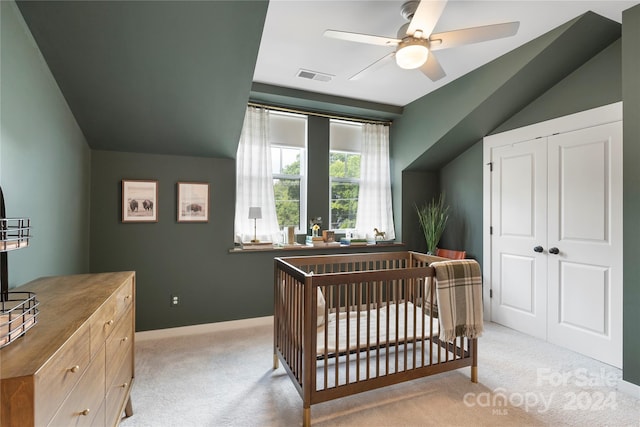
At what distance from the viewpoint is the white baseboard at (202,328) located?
3174 millimetres

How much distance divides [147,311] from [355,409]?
2.28m

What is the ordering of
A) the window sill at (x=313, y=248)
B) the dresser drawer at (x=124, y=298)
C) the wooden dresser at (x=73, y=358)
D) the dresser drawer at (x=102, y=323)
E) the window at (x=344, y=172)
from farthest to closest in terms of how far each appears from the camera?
the window at (x=344, y=172)
the window sill at (x=313, y=248)
the dresser drawer at (x=124, y=298)
the dresser drawer at (x=102, y=323)
the wooden dresser at (x=73, y=358)

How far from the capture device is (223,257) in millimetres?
3441

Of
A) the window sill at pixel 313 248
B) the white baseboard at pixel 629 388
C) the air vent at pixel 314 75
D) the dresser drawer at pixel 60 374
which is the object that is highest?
the air vent at pixel 314 75

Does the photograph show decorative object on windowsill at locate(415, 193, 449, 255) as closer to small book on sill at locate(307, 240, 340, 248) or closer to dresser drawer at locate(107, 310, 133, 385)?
small book on sill at locate(307, 240, 340, 248)

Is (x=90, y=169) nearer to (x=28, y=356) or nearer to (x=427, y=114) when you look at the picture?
(x=28, y=356)

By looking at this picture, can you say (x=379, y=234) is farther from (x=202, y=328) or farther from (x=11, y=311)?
(x=11, y=311)

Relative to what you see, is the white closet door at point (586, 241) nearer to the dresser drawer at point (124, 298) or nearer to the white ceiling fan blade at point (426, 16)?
the white ceiling fan blade at point (426, 16)

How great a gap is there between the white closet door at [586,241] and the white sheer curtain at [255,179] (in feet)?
9.61

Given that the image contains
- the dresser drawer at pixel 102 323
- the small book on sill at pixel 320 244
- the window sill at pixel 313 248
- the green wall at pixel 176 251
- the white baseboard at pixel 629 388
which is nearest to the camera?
the dresser drawer at pixel 102 323

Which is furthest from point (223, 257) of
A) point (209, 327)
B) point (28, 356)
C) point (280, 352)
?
point (28, 356)

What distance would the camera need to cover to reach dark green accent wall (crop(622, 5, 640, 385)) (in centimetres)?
219

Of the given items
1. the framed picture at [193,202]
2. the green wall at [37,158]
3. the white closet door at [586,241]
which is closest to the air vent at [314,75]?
the framed picture at [193,202]

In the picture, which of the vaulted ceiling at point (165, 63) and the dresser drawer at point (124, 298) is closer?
the dresser drawer at point (124, 298)
